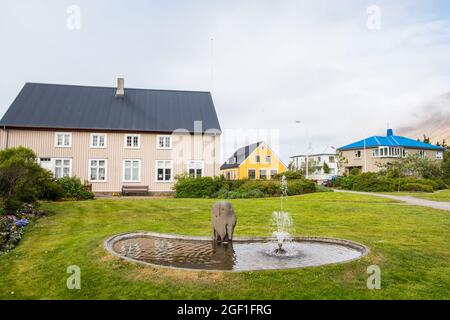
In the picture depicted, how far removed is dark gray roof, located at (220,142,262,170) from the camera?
186ft

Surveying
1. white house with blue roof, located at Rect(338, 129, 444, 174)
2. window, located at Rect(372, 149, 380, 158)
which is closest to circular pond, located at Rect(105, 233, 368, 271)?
white house with blue roof, located at Rect(338, 129, 444, 174)

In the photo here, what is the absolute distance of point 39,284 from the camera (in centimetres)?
696

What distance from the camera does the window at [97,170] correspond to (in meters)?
32.8

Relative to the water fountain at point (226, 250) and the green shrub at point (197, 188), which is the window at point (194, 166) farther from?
the water fountain at point (226, 250)

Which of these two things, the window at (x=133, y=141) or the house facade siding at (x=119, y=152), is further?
the window at (x=133, y=141)

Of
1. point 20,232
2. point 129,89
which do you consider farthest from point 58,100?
point 20,232

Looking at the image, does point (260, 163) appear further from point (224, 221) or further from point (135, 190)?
point (224, 221)

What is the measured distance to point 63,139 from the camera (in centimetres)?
3262

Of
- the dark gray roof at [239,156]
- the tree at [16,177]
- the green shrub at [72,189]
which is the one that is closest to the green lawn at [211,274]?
the tree at [16,177]

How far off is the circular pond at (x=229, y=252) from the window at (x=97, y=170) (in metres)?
23.1

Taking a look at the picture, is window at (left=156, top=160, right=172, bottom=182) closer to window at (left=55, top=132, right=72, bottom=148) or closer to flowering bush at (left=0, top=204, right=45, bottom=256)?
window at (left=55, top=132, right=72, bottom=148)

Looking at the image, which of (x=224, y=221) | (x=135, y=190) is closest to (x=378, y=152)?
(x=135, y=190)
